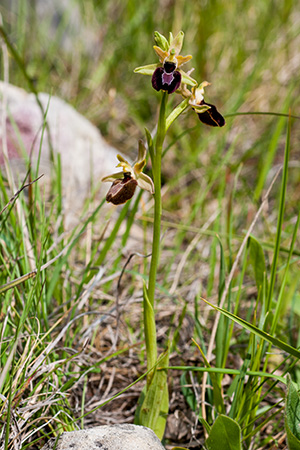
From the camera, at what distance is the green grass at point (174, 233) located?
1339 mm

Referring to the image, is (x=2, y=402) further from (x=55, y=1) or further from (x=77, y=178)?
(x=55, y=1)

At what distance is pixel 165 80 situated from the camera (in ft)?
3.55

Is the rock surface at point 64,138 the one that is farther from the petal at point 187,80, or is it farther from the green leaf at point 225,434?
the green leaf at point 225,434

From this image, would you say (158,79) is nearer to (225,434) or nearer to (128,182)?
(128,182)

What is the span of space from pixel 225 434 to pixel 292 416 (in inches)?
6.6

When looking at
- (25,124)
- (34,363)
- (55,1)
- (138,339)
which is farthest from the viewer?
(55,1)

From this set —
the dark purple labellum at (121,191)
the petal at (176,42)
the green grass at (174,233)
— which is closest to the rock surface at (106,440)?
the green grass at (174,233)

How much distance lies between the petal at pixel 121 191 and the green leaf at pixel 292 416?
0.58 meters

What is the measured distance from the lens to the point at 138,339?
67.5 inches

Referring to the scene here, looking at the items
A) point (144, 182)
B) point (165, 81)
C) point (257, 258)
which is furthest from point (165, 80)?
point (257, 258)

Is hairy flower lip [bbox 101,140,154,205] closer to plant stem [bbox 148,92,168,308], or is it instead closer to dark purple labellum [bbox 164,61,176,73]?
plant stem [bbox 148,92,168,308]

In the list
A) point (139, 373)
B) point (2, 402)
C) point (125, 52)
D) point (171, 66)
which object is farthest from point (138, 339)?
point (125, 52)

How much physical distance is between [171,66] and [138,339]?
1.01 m

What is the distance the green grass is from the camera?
4.39ft
